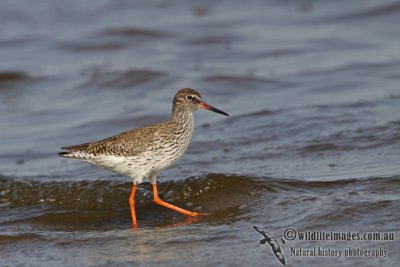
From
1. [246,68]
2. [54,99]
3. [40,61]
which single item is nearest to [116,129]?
[54,99]

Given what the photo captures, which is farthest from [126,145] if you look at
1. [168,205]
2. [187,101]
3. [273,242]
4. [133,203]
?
[273,242]

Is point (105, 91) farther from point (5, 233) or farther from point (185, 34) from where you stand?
point (5, 233)

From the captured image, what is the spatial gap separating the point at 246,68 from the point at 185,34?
344 cm

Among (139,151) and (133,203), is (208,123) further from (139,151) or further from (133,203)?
(139,151)

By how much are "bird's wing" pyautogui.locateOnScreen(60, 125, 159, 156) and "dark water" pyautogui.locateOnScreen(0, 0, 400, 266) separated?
3.07 ft

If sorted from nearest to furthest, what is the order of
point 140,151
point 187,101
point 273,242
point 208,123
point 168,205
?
1. point 273,242
2. point 140,151
3. point 168,205
4. point 187,101
5. point 208,123

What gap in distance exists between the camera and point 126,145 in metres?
9.53

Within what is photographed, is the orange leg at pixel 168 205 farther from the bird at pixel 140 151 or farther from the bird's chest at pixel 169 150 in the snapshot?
the bird's chest at pixel 169 150

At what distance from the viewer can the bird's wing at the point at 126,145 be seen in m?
9.48

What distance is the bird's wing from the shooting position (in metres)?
9.48

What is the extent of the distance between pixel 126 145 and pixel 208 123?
4198mm

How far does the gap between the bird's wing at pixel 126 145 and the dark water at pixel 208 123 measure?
3.07 ft

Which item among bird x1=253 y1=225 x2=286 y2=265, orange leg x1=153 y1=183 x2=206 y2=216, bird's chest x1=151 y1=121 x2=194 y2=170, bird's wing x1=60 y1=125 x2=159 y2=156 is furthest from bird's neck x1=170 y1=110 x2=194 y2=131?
bird x1=253 y1=225 x2=286 y2=265

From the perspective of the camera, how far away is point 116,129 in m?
13.5
